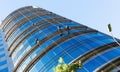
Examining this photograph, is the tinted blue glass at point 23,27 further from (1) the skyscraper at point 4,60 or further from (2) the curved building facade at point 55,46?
(1) the skyscraper at point 4,60

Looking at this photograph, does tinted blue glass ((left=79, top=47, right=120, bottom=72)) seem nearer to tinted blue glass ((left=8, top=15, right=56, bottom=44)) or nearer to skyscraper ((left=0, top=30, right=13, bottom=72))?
skyscraper ((left=0, top=30, right=13, bottom=72))

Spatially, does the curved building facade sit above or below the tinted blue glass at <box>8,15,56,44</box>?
above

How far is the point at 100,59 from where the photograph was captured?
88.4 ft

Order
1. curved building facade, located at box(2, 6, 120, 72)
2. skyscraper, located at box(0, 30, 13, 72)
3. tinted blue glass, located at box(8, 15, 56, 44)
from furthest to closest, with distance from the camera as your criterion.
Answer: tinted blue glass, located at box(8, 15, 56, 44)
skyscraper, located at box(0, 30, 13, 72)
curved building facade, located at box(2, 6, 120, 72)

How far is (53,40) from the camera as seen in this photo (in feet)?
114

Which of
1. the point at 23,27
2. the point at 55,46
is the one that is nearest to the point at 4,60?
the point at 23,27

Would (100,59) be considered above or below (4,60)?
above

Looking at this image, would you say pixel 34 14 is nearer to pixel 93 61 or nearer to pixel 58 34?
pixel 58 34

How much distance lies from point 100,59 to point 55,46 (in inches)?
316

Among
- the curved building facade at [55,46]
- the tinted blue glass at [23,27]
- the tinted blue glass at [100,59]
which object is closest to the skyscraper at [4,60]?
the curved building facade at [55,46]

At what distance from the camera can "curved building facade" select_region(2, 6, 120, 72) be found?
89.2ft

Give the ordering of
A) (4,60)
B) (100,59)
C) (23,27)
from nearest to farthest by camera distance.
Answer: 1. (100,59)
2. (4,60)
3. (23,27)

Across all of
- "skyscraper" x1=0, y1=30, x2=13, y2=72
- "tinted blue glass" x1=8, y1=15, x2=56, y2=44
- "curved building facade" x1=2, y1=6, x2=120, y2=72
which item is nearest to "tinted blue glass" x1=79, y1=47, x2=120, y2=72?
"curved building facade" x1=2, y1=6, x2=120, y2=72

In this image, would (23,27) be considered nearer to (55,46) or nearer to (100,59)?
(55,46)
